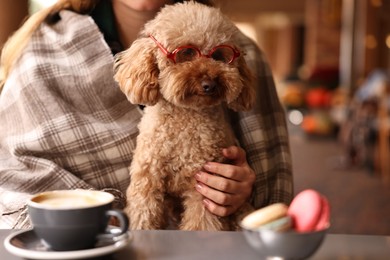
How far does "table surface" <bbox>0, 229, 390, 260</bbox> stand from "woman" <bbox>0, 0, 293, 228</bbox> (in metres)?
0.35

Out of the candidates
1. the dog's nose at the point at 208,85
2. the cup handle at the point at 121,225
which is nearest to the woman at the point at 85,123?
the dog's nose at the point at 208,85

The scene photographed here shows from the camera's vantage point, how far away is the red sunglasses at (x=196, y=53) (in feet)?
3.69

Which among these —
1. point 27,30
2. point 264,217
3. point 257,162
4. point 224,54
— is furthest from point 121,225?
point 27,30

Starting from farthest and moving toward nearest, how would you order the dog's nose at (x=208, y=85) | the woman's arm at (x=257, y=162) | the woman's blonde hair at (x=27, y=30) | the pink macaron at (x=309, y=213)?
the woman's blonde hair at (x=27, y=30) < the woman's arm at (x=257, y=162) < the dog's nose at (x=208, y=85) < the pink macaron at (x=309, y=213)

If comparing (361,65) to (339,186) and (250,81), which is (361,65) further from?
(250,81)

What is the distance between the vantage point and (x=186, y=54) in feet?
3.75

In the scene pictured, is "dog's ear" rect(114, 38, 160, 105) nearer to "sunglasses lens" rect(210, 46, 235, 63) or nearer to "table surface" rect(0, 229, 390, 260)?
"sunglasses lens" rect(210, 46, 235, 63)

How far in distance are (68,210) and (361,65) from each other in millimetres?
9500

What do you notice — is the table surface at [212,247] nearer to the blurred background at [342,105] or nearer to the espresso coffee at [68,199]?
the espresso coffee at [68,199]

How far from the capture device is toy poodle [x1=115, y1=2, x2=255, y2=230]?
1124mm

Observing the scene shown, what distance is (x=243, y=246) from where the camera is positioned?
0.79 m

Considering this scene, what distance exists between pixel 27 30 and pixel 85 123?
33cm

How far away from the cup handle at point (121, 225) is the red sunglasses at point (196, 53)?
1.45 ft

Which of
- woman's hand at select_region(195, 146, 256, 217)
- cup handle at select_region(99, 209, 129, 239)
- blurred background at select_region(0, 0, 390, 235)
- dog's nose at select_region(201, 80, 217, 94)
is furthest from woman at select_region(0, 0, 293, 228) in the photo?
cup handle at select_region(99, 209, 129, 239)
